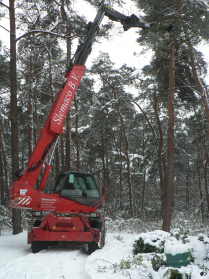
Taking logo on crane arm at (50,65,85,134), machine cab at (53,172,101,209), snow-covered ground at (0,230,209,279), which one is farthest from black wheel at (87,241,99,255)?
logo on crane arm at (50,65,85,134)

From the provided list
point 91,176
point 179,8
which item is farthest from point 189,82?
point 91,176

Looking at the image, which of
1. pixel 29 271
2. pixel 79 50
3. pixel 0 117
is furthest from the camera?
pixel 0 117

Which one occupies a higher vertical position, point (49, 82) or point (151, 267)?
point (49, 82)

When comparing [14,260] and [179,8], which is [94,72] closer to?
[179,8]

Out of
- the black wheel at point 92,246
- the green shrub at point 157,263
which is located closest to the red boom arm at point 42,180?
the black wheel at point 92,246

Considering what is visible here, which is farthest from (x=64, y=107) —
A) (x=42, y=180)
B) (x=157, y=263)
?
(x=157, y=263)

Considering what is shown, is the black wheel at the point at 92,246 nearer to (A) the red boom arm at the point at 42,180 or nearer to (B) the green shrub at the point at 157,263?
(A) the red boom arm at the point at 42,180

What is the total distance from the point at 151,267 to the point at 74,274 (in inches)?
58.3

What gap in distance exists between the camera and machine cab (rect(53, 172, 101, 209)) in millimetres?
7254

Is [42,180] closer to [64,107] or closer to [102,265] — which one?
[64,107]

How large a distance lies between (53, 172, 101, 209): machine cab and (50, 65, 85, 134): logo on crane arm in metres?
1.45

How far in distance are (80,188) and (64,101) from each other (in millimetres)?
2637

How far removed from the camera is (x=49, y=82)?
18.0 metres

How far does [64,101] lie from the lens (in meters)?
7.29
